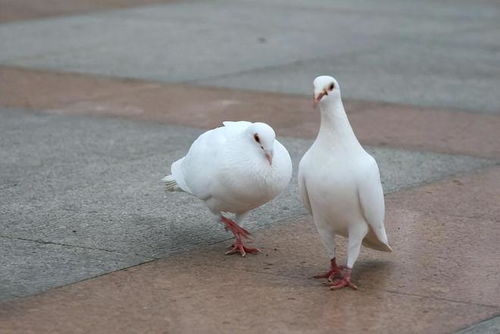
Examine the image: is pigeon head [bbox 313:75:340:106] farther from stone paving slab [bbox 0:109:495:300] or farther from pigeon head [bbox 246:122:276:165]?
stone paving slab [bbox 0:109:495:300]

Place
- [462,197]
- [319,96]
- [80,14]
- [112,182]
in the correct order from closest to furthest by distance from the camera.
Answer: [319,96] → [462,197] → [112,182] → [80,14]

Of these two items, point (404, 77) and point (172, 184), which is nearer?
point (172, 184)

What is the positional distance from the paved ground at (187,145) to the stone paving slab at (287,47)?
50 mm

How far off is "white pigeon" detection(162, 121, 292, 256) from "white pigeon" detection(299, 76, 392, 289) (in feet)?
1.02

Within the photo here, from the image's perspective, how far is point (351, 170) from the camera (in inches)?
211

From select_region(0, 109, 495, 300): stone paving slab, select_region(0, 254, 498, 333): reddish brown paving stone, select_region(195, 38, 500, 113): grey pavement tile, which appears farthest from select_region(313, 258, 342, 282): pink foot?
select_region(195, 38, 500, 113): grey pavement tile

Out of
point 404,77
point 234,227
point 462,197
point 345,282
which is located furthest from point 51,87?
point 345,282

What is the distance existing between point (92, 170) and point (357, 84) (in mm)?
4148

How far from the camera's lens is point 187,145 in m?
8.74

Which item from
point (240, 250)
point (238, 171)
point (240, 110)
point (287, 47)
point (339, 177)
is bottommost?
point (287, 47)

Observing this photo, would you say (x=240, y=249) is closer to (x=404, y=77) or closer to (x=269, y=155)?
(x=269, y=155)

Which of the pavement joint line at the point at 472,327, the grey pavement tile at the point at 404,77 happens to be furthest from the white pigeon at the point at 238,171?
the grey pavement tile at the point at 404,77

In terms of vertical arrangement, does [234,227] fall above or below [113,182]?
above

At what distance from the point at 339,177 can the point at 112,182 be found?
8.79 ft
